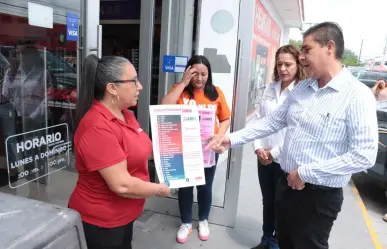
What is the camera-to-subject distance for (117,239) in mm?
1583

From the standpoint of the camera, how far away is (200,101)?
2.54m

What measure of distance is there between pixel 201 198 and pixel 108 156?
62.7 inches

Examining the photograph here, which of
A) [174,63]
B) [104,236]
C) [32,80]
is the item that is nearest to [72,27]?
[32,80]

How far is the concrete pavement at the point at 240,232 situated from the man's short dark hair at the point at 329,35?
1.93 meters

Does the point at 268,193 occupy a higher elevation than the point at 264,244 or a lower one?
higher

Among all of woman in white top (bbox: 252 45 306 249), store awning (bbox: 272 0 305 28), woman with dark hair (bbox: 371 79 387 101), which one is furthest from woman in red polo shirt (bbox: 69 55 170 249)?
store awning (bbox: 272 0 305 28)

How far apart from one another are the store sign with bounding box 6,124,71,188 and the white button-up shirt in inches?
63.8

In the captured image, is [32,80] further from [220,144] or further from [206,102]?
[220,144]

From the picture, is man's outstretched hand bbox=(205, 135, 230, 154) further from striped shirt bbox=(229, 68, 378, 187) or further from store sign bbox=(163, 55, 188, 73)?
store sign bbox=(163, 55, 188, 73)

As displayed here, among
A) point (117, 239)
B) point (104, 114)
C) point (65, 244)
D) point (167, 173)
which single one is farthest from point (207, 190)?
point (65, 244)

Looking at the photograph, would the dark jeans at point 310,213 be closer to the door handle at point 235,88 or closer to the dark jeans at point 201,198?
the dark jeans at point 201,198

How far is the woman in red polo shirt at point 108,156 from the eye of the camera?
1.38 m

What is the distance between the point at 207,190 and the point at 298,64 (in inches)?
51.3

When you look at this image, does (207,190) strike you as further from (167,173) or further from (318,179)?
(318,179)
